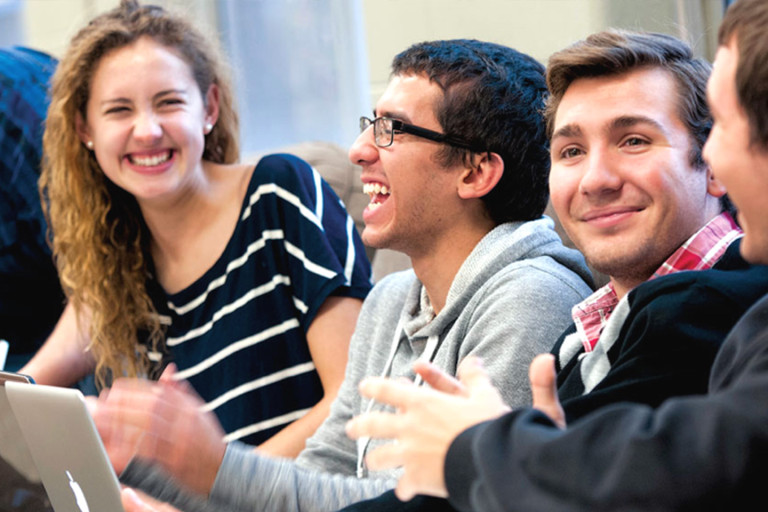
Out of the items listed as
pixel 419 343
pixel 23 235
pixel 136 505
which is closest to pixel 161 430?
pixel 136 505

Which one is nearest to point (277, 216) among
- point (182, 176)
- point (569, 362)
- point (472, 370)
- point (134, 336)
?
point (182, 176)

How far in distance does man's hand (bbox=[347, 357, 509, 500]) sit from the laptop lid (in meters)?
0.38

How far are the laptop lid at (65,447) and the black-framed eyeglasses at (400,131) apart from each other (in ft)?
2.40

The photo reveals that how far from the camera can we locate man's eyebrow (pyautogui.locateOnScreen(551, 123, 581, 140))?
3.95 feet

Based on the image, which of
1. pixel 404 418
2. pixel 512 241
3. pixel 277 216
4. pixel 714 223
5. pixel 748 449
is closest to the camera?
pixel 748 449

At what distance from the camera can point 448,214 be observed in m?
1.56

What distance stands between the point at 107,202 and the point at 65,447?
1202mm

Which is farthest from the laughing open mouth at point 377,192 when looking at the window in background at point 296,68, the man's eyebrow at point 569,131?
the window in background at point 296,68

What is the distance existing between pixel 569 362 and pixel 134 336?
1.21 metres

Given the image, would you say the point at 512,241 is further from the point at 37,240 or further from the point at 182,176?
the point at 37,240

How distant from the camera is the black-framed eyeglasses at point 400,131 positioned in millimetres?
1565

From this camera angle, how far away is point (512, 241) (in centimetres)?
146

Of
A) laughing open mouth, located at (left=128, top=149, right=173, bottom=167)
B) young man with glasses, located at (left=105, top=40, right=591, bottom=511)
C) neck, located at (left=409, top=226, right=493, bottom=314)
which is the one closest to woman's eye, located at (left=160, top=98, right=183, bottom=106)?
laughing open mouth, located at (left=128, top=149, right=173, bottom=167)

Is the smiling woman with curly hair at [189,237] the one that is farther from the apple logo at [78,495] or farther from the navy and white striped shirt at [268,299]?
the apple logo at [78,495]
